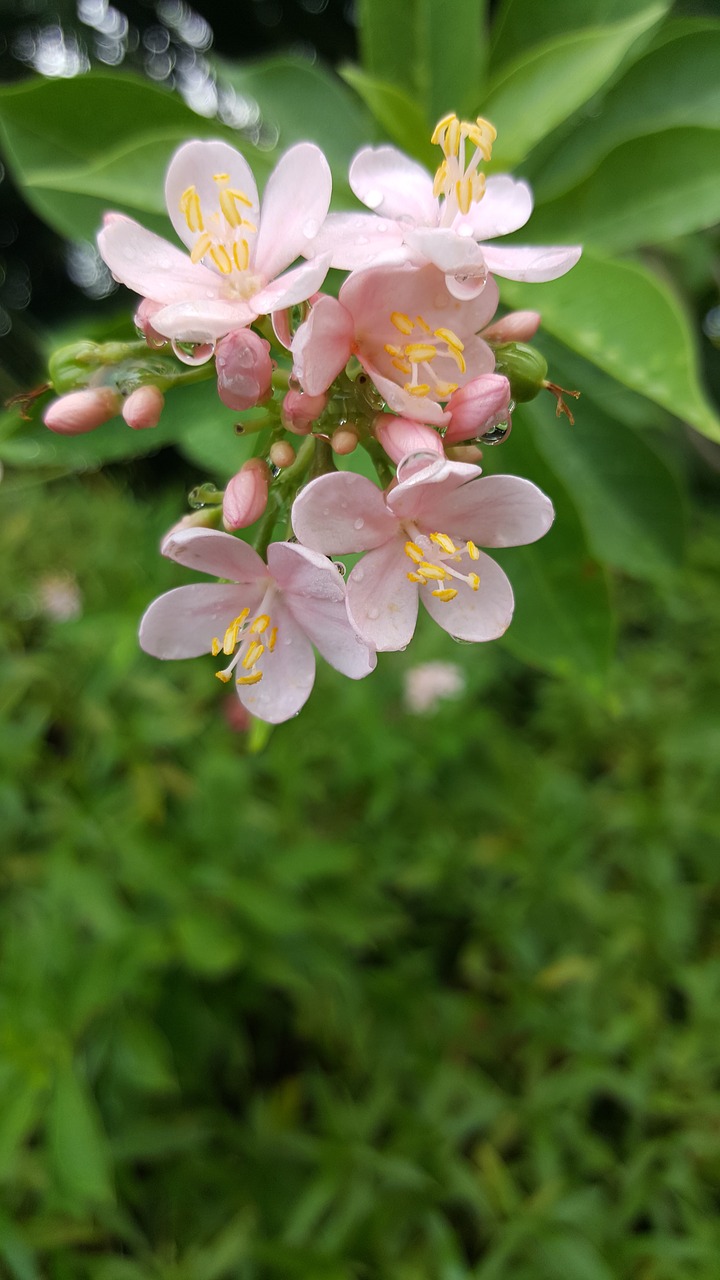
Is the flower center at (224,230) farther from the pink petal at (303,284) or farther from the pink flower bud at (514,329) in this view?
the pink flower bud at (514,329)

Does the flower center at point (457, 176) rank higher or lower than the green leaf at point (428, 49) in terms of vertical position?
lower

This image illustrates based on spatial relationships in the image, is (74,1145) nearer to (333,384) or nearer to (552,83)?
(333,384)

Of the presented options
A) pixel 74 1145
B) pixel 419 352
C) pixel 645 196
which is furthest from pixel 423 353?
pixel 74 1145

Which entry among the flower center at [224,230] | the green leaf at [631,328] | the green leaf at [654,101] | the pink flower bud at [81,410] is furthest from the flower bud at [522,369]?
the green leaf at [654,101]

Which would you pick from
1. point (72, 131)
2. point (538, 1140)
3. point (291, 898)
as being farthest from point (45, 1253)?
point (72, 131)

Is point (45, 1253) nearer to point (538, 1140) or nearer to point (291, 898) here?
point (291, 898)

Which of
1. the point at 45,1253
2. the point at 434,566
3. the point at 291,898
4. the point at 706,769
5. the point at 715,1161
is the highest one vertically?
the point at 434,566
